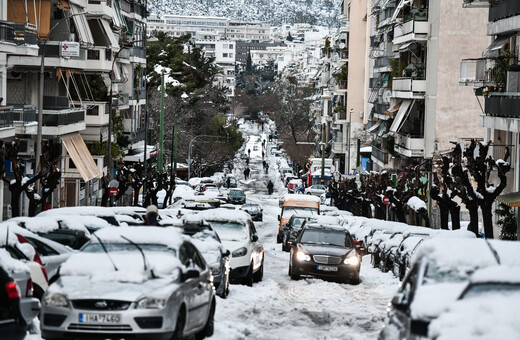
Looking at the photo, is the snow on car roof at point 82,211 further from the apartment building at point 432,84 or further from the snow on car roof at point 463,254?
the apartment building at point 432,84

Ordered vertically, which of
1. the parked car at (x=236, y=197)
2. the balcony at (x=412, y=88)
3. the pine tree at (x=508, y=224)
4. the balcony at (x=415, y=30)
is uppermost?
the balcony at (x=415, y=30)

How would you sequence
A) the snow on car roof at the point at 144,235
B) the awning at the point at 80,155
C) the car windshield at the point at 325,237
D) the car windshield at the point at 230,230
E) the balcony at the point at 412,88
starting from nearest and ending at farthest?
the snow on car roof at the point at 144,235 → the car windshield at the point at 230,230 → the car windshield at the point at 325,237 → the awning at the point at 80,155 → the balcony at the point at 412,88

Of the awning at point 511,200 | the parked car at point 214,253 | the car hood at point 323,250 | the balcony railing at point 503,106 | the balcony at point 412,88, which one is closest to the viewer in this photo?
the parked car at point 214,253

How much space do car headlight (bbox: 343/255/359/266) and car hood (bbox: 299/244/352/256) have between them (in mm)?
191

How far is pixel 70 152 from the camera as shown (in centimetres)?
4884

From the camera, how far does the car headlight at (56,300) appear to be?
12461mm

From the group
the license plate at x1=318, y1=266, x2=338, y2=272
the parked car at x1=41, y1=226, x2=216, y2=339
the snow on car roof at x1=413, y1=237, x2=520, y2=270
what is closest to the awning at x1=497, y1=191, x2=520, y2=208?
the license plate at x1=318, y1=266, x2=338, y2=272

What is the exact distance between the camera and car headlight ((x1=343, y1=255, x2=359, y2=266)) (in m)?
25.2

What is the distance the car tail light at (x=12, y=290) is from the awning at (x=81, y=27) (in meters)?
39.1

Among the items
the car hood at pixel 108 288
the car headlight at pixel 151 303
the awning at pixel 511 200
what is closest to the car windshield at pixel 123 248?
the car hood at pixel 108 288

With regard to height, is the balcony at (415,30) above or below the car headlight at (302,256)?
above

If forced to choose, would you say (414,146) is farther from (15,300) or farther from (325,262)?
(15,300)

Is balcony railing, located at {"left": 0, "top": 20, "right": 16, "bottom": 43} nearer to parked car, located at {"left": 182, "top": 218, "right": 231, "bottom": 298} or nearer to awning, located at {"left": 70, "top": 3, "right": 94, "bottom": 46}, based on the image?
awning, located at {"left": 70, "top": 3, "right": 94, "bottom": 46}

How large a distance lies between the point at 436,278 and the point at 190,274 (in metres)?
3.54
